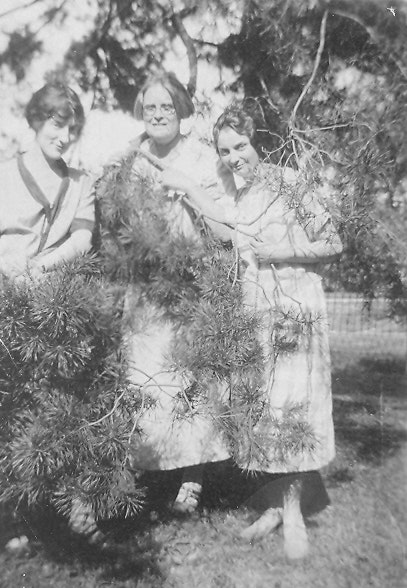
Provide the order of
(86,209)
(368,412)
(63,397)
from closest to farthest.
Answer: (63,397) < (86,209) < (368,412)

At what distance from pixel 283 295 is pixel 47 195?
71 cm

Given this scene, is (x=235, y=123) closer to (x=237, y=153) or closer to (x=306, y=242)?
(x=237, y=153)

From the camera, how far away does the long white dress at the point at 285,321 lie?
138 cm

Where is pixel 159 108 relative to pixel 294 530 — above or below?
above

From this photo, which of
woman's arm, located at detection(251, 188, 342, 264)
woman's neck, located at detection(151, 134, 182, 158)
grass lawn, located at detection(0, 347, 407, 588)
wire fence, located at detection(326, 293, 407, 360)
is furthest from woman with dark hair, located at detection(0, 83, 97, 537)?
wire fence, located at detection(326, 293, 407, 360)

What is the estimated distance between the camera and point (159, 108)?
141cm

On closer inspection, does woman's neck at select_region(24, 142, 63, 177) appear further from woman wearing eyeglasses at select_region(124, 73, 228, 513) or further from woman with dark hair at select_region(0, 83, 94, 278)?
woman wearing eyeglasses at select_region(124, 73, 228, 513)

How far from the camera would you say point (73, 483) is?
1.27 meters

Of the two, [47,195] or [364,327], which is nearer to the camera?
[47,195]

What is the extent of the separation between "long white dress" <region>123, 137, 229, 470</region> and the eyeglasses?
0.29ft

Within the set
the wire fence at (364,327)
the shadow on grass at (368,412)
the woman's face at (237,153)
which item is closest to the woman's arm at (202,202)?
the woman's face at (237,153)

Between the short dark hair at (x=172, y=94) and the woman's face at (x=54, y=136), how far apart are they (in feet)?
0.63

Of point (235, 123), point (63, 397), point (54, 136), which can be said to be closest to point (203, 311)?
point (63, 397)

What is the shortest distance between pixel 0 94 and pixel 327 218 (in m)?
1.00
